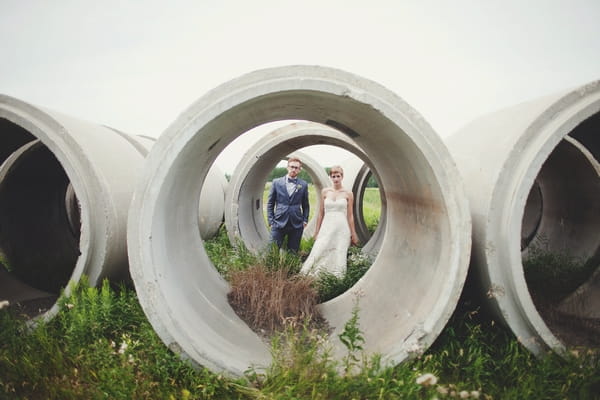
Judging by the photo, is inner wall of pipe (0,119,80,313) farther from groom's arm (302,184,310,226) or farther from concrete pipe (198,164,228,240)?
groom's arm (302,184,310,226)

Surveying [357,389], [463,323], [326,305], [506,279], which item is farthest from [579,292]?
[357,389]

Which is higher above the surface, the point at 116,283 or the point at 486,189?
the point at 486,189

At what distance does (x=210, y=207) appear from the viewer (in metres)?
7.48

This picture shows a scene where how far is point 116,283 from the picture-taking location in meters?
3.64

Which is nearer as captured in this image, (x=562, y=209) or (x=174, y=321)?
(x=174, y=321)

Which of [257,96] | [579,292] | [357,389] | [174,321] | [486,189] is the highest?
[257,96]

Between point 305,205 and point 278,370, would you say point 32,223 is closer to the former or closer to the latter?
point 305,205

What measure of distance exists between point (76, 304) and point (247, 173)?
4124 mm

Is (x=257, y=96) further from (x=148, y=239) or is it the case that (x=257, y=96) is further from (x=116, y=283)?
(x=116, y=283)

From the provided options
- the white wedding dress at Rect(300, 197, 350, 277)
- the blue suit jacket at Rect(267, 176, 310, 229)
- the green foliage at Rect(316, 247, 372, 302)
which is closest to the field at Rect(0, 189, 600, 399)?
the green foliage at Rect(316, 247, 372, 302)

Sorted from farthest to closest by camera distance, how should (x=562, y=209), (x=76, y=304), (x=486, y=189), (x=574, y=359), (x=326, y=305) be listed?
(x=562, y=209) < (x=326, y=305) < (x=76, y=304) < (x=486, y=189) < (x=574, y=359)

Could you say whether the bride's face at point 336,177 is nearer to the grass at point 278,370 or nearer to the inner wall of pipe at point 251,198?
the inner wall of pipe at point 251,198

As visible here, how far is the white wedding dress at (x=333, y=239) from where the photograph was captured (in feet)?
18.0

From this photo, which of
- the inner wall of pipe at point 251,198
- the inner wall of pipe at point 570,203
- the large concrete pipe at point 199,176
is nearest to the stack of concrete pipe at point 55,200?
the large concrete pipe at point 199,176
